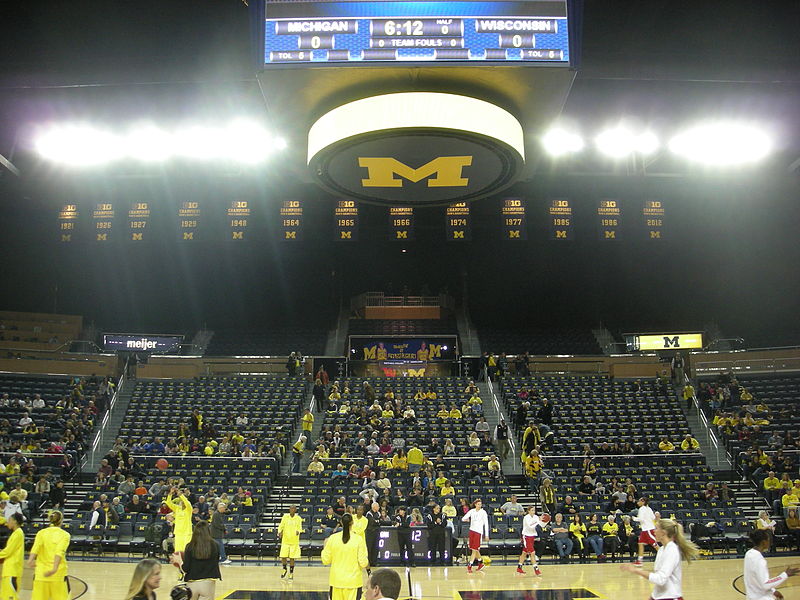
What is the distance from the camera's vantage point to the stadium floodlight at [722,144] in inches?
833

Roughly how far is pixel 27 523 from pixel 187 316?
726 inches

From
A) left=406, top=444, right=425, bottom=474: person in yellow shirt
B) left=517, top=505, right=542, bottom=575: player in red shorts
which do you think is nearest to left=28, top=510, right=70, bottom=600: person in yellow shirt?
left=517, top=505, right=542, bottom=575: player in red shorts

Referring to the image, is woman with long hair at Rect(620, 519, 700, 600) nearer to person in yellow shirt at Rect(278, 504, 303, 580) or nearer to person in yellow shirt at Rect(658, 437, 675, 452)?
person in yellow shirt at Rect(278, 504, 303, 580)

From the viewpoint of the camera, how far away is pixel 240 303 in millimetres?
35125

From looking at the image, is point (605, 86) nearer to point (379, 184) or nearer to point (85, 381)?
point (379, 184)

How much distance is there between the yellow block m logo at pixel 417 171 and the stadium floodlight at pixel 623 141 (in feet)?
39.4

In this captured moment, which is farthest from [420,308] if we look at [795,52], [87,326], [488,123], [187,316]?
[488,123]

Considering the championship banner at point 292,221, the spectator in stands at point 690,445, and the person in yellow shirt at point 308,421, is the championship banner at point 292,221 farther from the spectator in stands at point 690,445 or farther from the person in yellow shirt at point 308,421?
the spectator in stands at point 690,445

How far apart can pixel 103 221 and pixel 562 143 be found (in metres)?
14.9

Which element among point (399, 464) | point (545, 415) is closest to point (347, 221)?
point (399, 464)

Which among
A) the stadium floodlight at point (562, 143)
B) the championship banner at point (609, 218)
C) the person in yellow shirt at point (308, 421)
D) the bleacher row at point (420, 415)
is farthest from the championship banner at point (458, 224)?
the person in yellow shirt at point (308, 421)

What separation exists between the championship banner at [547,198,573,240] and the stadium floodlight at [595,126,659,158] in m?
2.11

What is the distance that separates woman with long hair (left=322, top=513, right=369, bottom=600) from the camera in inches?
301

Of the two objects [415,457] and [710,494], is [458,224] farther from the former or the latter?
[710,494]
